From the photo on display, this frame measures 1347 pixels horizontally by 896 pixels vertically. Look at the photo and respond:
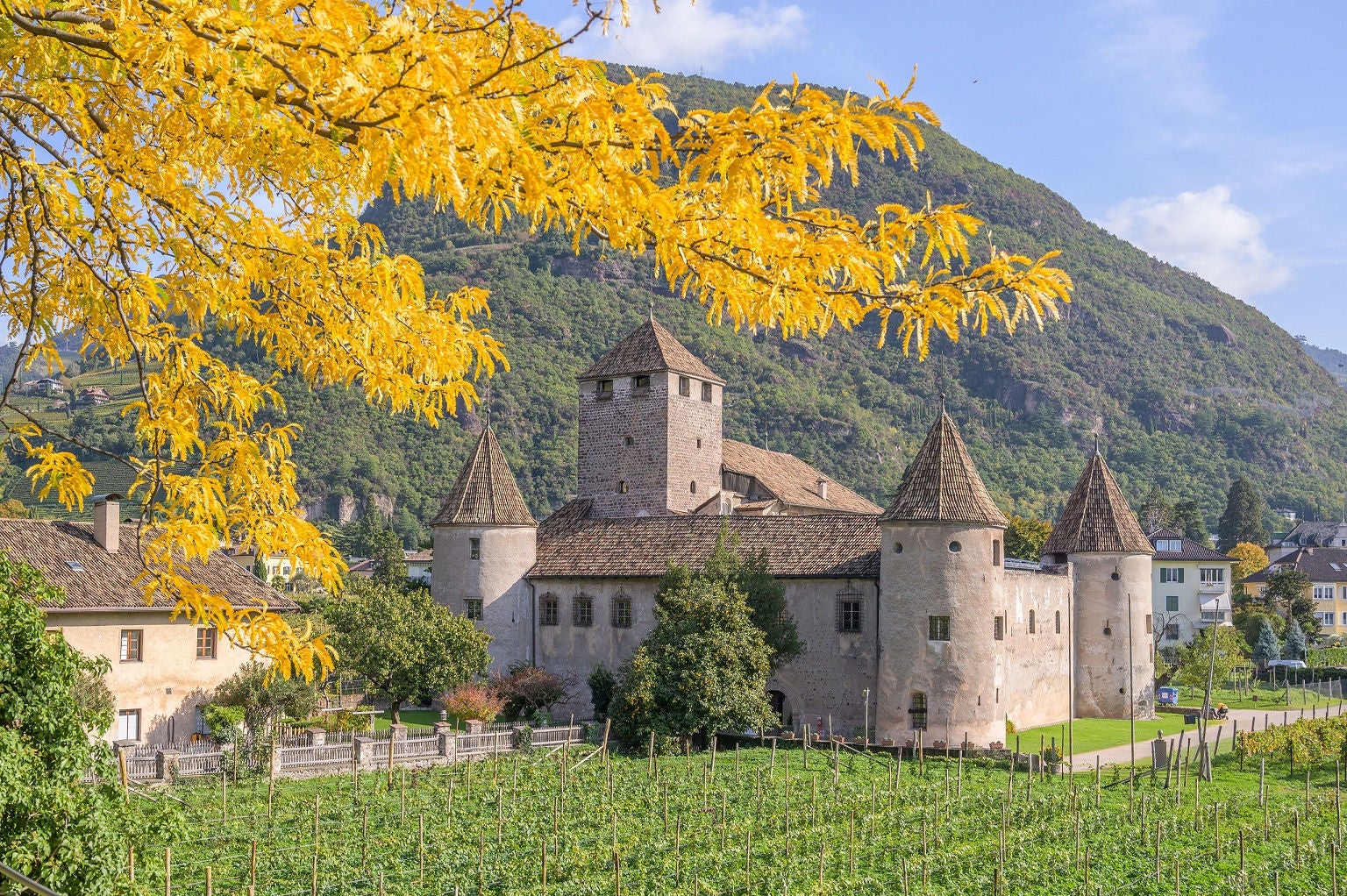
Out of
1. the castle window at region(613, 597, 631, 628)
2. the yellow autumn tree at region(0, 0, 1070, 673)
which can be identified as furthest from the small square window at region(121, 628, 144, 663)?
the yellow autumn tree at region(0, 0, 1070, 673)

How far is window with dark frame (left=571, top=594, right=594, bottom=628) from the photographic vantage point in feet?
148

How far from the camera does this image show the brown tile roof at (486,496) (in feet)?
152

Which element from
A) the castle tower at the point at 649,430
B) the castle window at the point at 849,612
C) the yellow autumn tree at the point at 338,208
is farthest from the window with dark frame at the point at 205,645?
the yellow autumn tree at the point at 338,208

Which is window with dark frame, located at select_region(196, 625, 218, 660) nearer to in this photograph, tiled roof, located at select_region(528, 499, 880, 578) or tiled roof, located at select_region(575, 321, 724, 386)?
tiled roof, located at select_region(528, 499, 880, 578)

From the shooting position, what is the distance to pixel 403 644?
39781mm

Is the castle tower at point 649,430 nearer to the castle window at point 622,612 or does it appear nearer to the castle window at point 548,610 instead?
the castle window at point 548,610

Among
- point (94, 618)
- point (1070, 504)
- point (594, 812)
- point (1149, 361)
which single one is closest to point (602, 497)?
point (1070, 504)

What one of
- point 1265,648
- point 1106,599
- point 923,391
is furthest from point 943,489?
point 923,391

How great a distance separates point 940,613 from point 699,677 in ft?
25.5

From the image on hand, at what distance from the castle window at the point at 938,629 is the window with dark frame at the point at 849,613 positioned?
2571 millimetres

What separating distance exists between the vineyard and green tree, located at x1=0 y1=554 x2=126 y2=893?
6.71ft

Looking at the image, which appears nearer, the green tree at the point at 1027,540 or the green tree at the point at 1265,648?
the green tree at the point at 1265,648

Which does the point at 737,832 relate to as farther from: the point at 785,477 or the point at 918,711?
the point at 785,477

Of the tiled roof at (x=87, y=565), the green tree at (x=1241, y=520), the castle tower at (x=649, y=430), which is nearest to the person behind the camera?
the tiled roof at (x=87, y=565)
